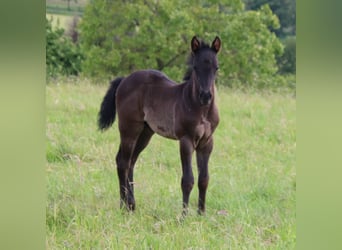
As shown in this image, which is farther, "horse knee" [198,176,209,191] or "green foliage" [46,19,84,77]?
"green foliage" [46,19,84,77]

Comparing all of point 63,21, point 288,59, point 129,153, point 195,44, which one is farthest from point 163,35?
point 288,59

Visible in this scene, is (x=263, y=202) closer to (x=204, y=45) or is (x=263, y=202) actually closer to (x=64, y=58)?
(x=204, y=45)

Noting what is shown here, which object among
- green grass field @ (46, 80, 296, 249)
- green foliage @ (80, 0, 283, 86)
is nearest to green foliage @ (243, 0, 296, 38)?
green foliage @ (80, 0, 283, 86)

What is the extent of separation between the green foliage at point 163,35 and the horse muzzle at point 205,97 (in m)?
0.65

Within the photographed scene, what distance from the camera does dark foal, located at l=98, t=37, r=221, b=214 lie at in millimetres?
1201

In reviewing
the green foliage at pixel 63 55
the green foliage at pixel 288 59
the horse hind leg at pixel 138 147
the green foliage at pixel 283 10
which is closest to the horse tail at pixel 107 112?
the horse hind leg at pixel 138 147

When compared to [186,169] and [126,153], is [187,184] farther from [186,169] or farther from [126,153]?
[126,153]

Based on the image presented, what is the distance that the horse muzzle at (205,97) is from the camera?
1199mm

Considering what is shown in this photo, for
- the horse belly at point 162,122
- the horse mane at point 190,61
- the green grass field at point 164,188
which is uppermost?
the horse mane at point 190,61

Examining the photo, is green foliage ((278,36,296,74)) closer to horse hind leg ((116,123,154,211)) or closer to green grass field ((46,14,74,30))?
green grass field ((46,14,74,30))

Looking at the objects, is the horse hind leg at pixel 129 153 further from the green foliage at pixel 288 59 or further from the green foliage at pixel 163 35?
the green foliage at pixel 288 59

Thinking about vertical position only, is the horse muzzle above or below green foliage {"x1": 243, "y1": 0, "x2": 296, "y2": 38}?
below

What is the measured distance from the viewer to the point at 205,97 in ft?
3.95

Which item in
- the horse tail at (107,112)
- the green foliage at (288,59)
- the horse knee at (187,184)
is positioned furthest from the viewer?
the green foliage at (288,59)
